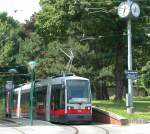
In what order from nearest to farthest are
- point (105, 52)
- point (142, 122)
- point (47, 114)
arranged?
1. point (142, 122)
2. point (47, 114)
3. point (105, 52)

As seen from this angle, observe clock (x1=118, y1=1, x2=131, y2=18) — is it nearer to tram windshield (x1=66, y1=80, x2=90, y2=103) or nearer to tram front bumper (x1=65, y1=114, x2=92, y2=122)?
tram windshield (x1=66, y1=80, x2=90, y2=103)

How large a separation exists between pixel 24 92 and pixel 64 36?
5.80 metres

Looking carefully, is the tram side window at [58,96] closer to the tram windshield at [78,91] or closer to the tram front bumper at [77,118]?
the tram windshield at [78,91]

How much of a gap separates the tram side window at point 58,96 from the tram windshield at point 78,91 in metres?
0.43

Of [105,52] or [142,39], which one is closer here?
[142,39]

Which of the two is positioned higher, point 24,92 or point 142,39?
point 142,39

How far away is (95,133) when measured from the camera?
87.9ft

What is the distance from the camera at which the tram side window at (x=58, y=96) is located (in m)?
34.9

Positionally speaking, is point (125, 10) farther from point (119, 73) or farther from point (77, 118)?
point (119, 73)

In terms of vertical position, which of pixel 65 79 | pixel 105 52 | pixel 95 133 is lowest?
pixel 95 133

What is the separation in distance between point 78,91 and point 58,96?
128 centimetres

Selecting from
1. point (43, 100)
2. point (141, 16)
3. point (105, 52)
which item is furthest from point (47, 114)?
point (105, 52)

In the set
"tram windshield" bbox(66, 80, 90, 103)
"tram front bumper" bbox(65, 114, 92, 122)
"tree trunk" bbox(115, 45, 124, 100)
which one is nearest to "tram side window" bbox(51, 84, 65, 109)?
"tram windshield" bbox(66, 80, 90, 103)

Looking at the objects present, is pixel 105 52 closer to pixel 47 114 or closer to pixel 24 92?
pixel 24 92
